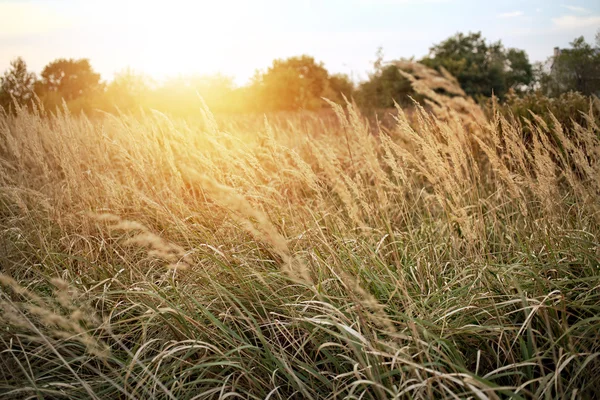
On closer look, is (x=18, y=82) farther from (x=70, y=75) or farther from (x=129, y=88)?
(x=70, y=75)

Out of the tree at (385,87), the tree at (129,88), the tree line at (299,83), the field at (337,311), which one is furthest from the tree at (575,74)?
the tree at (129,88)

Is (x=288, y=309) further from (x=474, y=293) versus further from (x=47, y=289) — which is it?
(x=47, y=289)

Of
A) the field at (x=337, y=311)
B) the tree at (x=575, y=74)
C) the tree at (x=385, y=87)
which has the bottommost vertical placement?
the field at (x=337, y=311)

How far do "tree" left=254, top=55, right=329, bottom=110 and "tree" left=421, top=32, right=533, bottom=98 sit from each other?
717 cm

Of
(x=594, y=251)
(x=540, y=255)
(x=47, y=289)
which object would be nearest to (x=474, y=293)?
(x=540, y=255)

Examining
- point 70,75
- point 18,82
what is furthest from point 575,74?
point 70,75

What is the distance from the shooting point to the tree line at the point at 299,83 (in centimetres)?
1086

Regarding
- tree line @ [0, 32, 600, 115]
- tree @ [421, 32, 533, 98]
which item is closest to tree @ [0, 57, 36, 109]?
tree line @ [0, 32, 600, 115]

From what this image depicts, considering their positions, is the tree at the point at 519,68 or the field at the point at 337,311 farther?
the tree at the point at 519,68

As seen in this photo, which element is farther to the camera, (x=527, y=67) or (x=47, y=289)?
(x=527, y=67)

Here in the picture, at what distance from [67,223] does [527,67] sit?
2699cm

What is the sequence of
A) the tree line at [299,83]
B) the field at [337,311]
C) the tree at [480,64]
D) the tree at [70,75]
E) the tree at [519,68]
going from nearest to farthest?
the field at [337,311] → the tree line at [299,83] → the tree at [480,64] → the tree at [519,68] → the tree at [70,75]

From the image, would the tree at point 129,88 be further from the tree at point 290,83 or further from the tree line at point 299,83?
the tree at point 290,83

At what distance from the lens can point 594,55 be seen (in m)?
9.56
